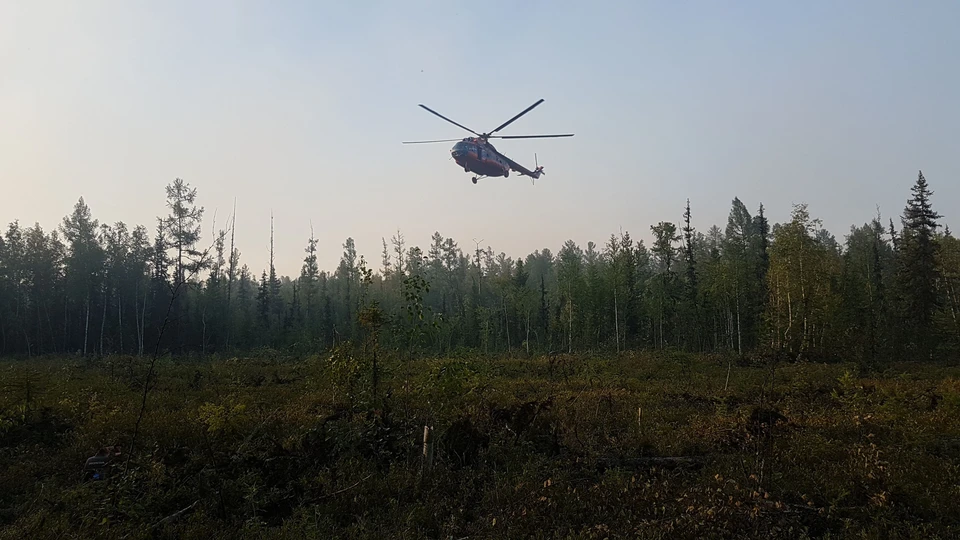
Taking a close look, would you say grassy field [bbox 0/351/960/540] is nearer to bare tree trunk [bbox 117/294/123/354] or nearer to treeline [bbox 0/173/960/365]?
treeline [bbox 0/173/960/365]

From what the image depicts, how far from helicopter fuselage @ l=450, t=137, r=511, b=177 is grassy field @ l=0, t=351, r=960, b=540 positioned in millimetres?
13724

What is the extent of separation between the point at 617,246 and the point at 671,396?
30.7 meters

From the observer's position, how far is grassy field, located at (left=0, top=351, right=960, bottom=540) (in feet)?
19.2

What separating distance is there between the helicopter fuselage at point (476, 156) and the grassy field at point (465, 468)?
13724mm

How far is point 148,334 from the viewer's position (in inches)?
1725

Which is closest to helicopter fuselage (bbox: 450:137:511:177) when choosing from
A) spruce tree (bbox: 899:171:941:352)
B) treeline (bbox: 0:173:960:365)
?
treeline (bbox: 0:173:960:365)

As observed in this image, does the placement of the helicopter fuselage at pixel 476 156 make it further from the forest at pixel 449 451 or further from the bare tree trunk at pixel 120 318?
the bare tree trunk at pixel 120 318

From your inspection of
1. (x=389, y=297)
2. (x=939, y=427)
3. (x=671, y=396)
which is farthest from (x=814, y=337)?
(x=389, y=297)

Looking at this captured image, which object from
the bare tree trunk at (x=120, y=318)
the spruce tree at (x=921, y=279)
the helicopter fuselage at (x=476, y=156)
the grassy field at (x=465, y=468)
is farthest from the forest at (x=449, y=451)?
the bare tree trunk at (x=120, y=318)

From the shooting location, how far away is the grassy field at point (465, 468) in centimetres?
585

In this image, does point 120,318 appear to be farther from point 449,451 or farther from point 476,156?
point 449,451

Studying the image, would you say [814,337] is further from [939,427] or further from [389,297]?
[389,297]

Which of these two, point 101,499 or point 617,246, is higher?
point 617,246

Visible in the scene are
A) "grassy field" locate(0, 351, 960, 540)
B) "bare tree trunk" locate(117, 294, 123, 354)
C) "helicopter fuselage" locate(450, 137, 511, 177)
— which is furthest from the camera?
"bare tree trunk" locate(117, 294, 123, 354)
